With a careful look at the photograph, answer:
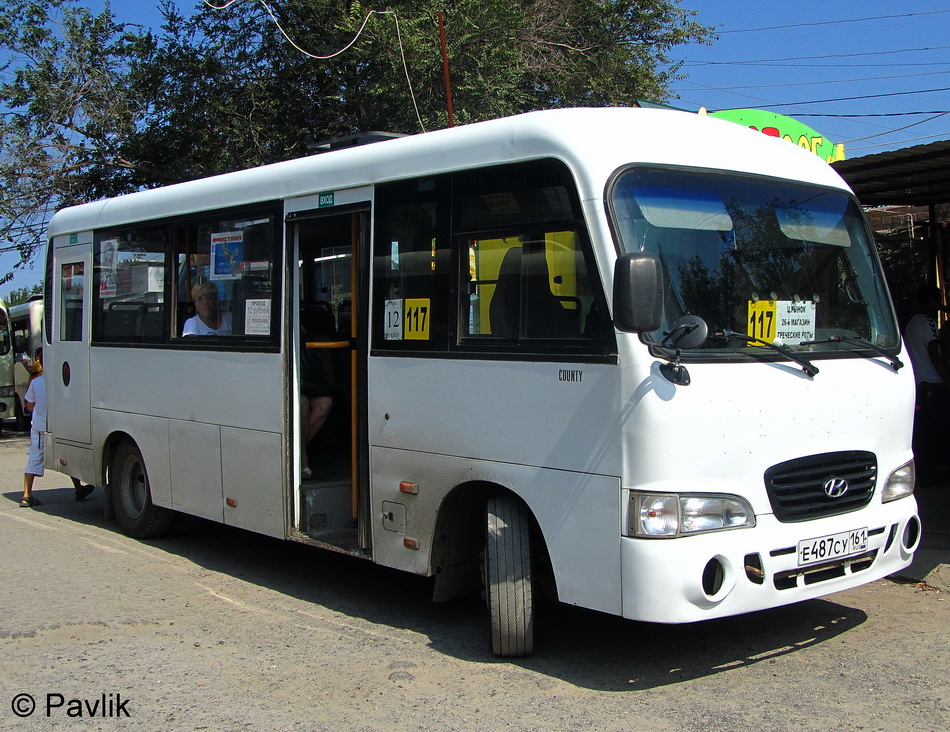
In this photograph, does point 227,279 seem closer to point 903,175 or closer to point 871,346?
point 871,346

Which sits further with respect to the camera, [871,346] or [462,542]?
[462,542]

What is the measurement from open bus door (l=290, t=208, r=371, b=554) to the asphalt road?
561 millimetres

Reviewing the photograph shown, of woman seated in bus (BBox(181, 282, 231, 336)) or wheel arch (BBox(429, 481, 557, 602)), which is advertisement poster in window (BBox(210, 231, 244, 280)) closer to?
woman seated in bus (BBox(181, 282, 231, 336))

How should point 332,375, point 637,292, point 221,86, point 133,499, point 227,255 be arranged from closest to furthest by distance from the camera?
point 637,292, point 332,375, point 227,255, point 133,499, point 221,86

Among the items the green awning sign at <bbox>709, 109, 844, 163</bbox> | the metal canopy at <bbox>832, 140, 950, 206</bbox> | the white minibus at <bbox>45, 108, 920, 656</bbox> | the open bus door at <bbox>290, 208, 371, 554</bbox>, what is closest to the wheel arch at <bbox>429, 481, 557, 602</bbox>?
the white minibus at <bbox>45, 108, 920, 656</bbox>

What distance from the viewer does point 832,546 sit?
4.87 metres

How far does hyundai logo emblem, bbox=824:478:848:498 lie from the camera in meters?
4.91

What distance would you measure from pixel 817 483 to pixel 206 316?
488 centimetres

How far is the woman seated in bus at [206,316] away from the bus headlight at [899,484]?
4696mm

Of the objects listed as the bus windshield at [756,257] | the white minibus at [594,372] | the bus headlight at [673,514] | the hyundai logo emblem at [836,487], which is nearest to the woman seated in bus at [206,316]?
the white minibus at [594,372]

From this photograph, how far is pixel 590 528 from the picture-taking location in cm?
473

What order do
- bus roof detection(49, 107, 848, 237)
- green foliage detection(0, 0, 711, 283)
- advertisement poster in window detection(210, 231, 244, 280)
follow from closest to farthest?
bus roof detection(49, 107, 848, 237)
advertisement poster in window detection(210, 231, 244, 280)
green foliage detection(0, 0, 711, 283)

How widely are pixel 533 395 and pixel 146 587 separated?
146 inches

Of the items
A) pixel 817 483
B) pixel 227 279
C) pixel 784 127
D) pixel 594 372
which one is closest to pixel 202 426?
pixel 227 279
